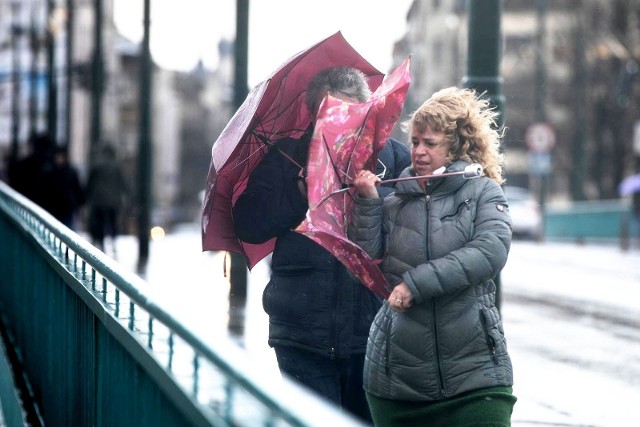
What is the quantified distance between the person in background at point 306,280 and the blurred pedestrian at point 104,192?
643 inches

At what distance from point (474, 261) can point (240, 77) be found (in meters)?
10.8

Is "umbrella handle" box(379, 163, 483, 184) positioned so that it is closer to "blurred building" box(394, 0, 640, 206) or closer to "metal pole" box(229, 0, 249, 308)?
"metal pole" box(229, 0, 249, 308)

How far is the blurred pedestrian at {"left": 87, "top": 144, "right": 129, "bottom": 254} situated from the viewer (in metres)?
21.8

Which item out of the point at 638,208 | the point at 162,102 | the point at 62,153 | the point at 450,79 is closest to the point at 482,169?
the point at 62,153

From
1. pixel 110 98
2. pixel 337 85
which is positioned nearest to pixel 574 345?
pixel 337 85

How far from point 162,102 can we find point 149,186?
93.3 m

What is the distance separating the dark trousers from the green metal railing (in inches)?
29.6

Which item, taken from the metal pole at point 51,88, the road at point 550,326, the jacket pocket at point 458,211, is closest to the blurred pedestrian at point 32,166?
the road at point 550,326

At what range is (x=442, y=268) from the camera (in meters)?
4.79

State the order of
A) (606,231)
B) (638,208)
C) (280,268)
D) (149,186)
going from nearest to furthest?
(280,268)
(149,186)
(638,208)
(606,231)

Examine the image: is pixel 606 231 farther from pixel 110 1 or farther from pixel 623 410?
pixel 110 1

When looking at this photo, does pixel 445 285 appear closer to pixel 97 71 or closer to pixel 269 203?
pixel 269 203

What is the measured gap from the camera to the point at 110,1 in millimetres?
87625

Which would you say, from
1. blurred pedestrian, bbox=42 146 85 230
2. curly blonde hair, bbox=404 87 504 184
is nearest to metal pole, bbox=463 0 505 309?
curly blonde hair, bbox=404 87 504 184
